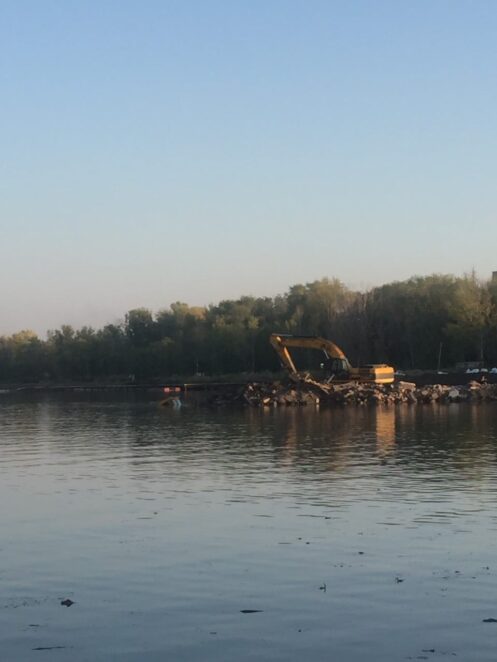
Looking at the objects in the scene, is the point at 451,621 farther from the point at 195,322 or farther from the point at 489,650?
the point at 195,322

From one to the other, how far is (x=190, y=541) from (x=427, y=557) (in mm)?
4580

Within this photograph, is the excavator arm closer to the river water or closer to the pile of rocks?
the pile of rocks

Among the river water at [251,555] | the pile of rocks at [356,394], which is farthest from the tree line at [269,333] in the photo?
the river water at [251,555]

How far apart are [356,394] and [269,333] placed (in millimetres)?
61260

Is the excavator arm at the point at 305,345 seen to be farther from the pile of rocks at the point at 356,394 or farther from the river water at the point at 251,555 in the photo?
the river water at the point at 251,555

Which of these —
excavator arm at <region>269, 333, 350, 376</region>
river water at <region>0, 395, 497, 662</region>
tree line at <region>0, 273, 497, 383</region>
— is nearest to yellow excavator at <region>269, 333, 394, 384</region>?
excavator arm at <region>269, 333, 350, 376</region>

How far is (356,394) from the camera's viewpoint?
72125 mm

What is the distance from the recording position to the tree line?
108 meters

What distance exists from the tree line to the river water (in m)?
74.1

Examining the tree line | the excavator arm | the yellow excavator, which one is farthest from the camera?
the tree line

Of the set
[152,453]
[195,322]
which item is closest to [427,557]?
[152,453]

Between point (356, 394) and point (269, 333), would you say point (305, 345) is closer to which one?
point (356, 394)

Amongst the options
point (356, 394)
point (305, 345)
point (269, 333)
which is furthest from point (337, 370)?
point (269, 333)

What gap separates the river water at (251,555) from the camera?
12148 mm
